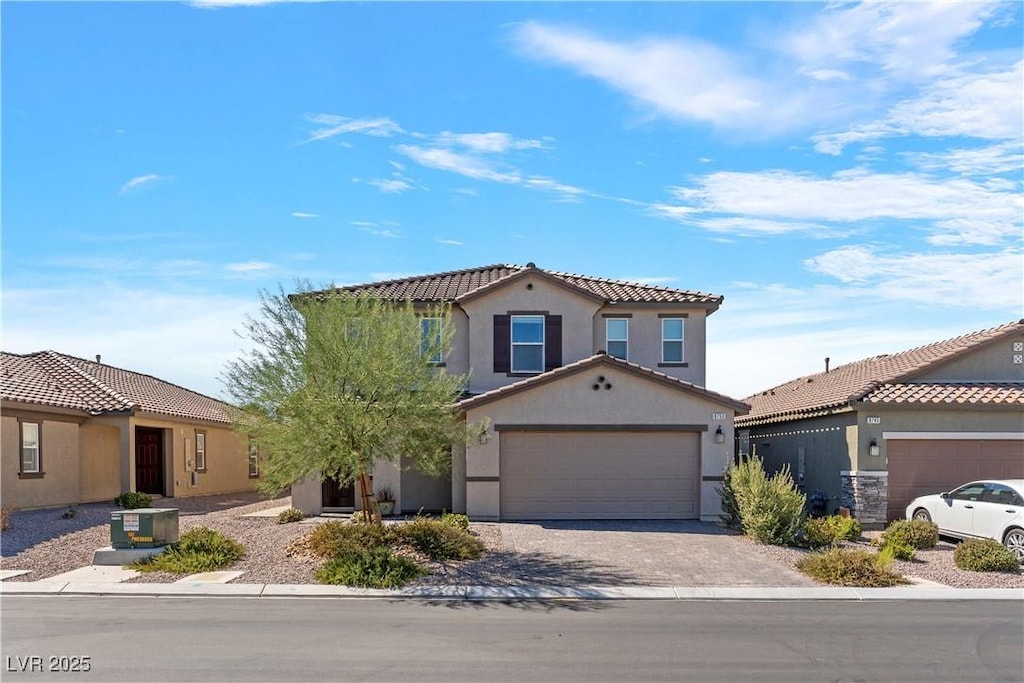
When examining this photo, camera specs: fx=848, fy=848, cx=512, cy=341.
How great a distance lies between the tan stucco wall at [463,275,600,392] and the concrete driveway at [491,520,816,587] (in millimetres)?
5127

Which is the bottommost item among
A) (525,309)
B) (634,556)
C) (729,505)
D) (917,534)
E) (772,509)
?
(634,556)

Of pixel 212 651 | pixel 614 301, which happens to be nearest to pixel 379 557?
pixel 212 651

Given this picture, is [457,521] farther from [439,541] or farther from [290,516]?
[290,516]

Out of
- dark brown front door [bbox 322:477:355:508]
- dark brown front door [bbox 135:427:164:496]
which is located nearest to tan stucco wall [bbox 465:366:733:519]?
dark brown front door [bbox 322:477:355:508]

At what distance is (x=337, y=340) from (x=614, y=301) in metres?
11.1

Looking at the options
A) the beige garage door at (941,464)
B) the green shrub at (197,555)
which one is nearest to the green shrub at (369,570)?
the green shrub at (197,555)

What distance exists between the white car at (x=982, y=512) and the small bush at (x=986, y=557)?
36 centimetres

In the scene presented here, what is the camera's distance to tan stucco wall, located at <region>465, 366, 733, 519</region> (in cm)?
2158

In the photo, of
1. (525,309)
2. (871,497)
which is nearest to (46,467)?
(525,309)

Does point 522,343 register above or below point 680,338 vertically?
below

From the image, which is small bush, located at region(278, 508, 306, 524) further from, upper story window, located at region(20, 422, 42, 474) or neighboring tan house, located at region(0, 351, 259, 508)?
upper story window, located at region(20, 422, 42, 474)

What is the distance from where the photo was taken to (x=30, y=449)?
22359 mm

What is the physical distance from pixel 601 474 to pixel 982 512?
337 inches

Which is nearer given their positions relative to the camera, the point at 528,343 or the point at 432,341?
the point at 432,341
